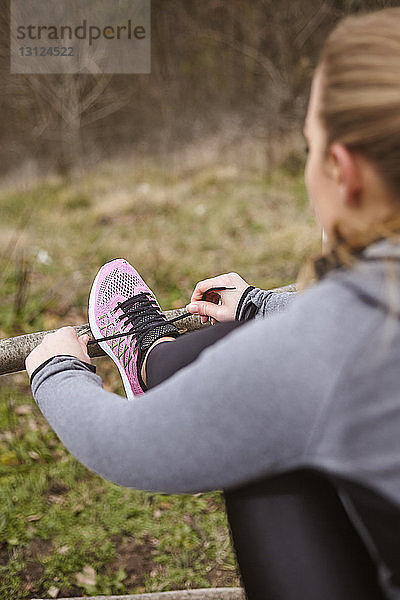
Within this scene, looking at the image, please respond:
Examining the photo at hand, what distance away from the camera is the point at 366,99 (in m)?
0.78

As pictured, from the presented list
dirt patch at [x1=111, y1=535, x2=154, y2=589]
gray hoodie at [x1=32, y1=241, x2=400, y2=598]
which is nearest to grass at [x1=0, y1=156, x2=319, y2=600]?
dirt patch at [x1=111, y1=535, x2=154, y2=589]

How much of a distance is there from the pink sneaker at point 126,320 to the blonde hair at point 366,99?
777mm

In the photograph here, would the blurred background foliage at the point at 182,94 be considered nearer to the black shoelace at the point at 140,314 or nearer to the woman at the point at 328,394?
the black shoelace at the point at 140,314

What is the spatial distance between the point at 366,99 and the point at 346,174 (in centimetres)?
9

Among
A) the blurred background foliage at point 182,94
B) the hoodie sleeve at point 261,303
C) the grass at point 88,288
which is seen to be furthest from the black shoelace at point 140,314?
the blurred background foliage at point 182,94

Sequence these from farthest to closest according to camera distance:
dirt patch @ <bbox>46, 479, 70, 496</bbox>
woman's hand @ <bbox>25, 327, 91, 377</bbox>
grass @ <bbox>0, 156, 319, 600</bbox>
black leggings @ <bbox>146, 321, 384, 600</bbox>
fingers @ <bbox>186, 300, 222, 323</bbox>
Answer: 1. dirt patch @ <bbox>46, 479, 70, 496</bbox>
2. grass @ <bbox>0, 156, 319, 600</bbox>
3. fingers @ <bbox>186, 300, 222, 323</bbox>
4. woman's hand @ <bbox>25, 327, 91, 377</bbox>
5. black leggings @ <bbox>146, 321, 384, 600</bbox>

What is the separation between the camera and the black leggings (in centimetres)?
94

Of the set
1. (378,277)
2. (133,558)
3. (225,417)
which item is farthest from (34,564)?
(378,277)

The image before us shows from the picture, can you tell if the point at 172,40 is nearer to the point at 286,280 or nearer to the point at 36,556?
the point at 286,280

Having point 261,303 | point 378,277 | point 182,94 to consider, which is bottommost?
point 261,303

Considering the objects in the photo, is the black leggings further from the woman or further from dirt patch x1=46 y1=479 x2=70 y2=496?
dirt patch x1=46 y1=479 x2=70 y2=496

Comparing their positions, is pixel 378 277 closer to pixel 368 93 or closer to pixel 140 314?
pixel 368 93

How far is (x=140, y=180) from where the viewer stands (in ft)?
30.6

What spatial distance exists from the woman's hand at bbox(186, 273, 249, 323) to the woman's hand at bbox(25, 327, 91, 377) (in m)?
0.46
